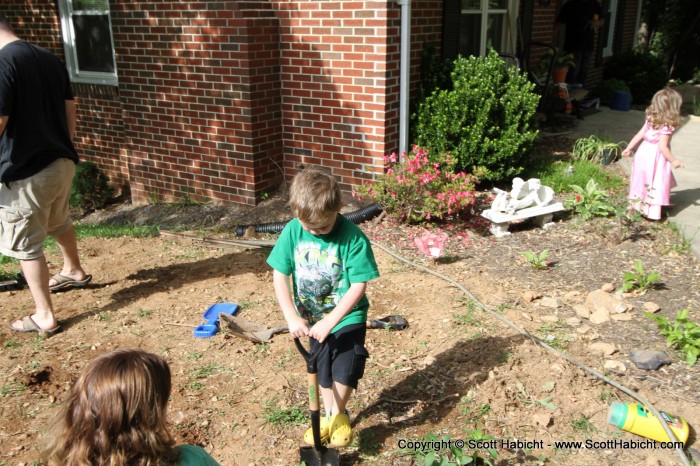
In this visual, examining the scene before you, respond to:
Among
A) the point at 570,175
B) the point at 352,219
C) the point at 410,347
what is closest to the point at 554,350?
the point at 410,347

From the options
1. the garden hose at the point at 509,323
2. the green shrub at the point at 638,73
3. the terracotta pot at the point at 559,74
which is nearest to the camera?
the garden hose at the point at 509,323

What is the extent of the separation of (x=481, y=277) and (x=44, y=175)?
324 cm

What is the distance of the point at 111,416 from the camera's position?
1.65 m

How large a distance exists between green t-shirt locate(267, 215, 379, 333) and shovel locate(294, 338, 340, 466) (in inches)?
7.4

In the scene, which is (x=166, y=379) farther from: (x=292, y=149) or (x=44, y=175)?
(x=292, y=149)

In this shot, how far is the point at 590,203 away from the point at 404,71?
2.21m

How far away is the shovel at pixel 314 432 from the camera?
2.69 m

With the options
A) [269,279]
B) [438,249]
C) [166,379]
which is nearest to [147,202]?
[269,279]

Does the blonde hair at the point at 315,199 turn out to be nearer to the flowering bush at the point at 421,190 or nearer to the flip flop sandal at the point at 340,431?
the flip flop sandal at the point at 340,431

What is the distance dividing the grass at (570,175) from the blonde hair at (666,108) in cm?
107

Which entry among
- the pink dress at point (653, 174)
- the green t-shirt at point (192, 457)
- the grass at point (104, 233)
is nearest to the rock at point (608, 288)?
the pink dress at point (653, 174)

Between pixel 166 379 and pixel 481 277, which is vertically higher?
pixel 166 379

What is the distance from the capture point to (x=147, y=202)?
760 centimetres

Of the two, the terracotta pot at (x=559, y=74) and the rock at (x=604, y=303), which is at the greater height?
the terracotta pot at (x=559, y=74)
